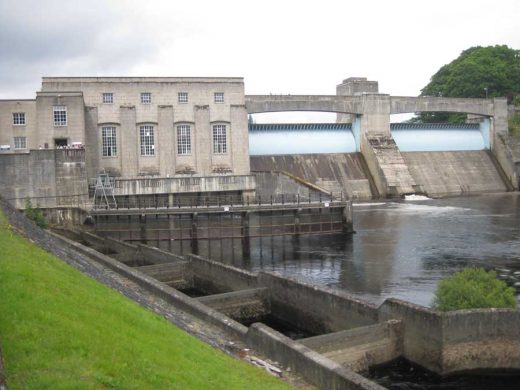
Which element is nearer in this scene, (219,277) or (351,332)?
(351,332)

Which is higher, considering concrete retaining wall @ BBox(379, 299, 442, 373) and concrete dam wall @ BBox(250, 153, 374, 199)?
concrete dam wall @ BBox(250, 153, 374, 199)

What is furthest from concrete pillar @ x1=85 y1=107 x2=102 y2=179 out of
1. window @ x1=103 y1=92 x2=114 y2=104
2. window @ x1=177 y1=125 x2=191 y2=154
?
window @ x1=177 y1=125 x2=191 y2=154

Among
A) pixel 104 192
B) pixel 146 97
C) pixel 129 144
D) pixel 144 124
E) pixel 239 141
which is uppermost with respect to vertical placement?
pixel 146 97

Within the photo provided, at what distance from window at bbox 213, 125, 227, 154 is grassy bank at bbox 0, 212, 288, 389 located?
121 feet

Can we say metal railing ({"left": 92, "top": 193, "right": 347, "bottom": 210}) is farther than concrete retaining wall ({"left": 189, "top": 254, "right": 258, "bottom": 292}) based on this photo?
Yes

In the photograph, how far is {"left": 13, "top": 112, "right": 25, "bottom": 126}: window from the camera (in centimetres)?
4291

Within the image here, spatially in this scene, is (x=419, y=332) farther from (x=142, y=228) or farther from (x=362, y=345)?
(x=142, y=228)

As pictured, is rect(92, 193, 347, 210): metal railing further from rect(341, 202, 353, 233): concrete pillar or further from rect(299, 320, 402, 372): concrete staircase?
rect(299, 320, 402, 372): concrete staircase

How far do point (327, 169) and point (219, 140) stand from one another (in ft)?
37.3

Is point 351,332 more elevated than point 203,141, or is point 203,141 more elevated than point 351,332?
point 203,141

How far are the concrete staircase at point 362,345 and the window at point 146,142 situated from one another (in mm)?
35686

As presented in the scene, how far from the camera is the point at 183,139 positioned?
1837 inches

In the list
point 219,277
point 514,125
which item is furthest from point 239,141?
point 514,125

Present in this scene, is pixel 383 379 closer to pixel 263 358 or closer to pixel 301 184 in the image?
pixel 263 358
